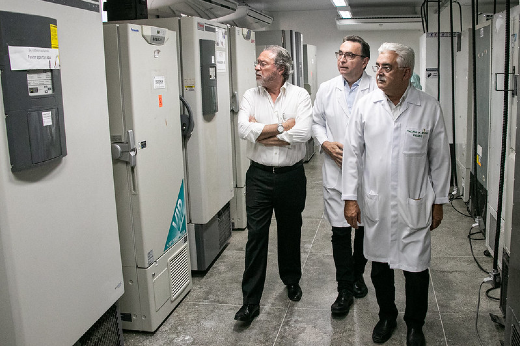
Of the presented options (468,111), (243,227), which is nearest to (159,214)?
(243,227)

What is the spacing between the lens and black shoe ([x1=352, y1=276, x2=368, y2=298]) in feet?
10.4

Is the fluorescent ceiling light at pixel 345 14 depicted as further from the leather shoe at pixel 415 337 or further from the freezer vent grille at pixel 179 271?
the leather shoe at pixel 415 337

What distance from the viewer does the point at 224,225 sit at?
4.20m

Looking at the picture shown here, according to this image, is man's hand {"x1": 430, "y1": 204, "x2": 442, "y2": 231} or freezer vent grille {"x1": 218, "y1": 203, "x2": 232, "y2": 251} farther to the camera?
freezer vent grille {"x1": 218, "y1": 203, "x2": 232, "y2": 251}

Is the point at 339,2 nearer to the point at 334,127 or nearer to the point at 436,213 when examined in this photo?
the point at 334,127

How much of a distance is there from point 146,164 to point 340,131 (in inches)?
44.8

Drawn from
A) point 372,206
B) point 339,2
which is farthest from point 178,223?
point 339,2

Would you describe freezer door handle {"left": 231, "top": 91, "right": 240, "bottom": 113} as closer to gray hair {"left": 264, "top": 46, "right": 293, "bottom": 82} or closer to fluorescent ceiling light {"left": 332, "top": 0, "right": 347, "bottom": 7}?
gray hair {"left": 264, "top": 46, "right": 293, "bottom": 82}

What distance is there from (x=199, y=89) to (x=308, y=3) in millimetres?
6576

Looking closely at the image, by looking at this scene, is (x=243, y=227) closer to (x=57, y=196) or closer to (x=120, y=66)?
(x=120, y=66)

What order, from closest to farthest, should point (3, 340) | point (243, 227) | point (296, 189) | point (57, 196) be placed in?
1. point (3, 340)
2. point (57, 196)
3. point (296, 189)
4. point (243, 227)

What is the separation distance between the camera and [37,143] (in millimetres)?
1810

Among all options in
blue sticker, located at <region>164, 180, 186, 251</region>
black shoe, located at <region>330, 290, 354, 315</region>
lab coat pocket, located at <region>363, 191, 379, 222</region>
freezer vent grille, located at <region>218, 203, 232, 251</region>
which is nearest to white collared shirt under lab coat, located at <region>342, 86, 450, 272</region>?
lab coat pocket, located at <region>363, 191, 379, 222</region>

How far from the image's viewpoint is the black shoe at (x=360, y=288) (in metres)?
3.18
